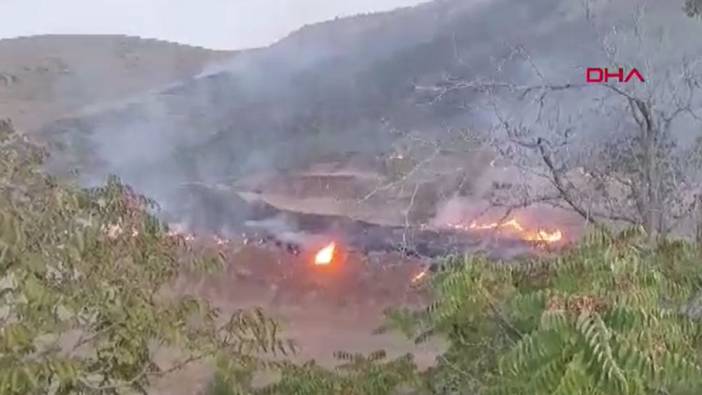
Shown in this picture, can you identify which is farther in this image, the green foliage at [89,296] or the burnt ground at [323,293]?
the burnt ground at [323,293]

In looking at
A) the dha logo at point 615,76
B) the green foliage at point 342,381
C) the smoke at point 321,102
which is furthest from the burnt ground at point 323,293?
the green foliage at point 342,381

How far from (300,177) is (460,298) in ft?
68.9

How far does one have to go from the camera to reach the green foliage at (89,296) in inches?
135

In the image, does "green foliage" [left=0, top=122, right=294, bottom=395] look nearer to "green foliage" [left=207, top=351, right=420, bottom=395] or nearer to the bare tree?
"green foliage" [left=207, top=351, right=420, bottom=395]

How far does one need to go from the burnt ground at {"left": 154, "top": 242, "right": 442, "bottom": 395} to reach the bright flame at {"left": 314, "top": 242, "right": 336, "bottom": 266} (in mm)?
119

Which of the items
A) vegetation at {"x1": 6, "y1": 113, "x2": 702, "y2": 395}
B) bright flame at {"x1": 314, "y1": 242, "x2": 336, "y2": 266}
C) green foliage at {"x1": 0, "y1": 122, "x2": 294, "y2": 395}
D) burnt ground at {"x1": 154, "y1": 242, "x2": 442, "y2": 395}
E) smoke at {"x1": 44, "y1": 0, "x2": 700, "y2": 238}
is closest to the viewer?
vegetation at {"x1": 6, "y1": 113, "x2": 702, "y2": 395}

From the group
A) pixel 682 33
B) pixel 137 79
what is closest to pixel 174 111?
pixel 137 79

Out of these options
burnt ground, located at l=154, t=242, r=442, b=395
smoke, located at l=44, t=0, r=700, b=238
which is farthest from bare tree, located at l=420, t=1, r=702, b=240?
smoke, located at l=44, t=0, r=700, b=238

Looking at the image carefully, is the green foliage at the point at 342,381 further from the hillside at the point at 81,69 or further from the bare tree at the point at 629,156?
the hillside at the point at 81,69

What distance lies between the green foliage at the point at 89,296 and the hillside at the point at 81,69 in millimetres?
31258

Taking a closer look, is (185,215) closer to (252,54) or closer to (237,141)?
(237,141)

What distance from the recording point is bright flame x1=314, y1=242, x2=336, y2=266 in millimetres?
16016

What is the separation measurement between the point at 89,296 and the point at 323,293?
1093cm

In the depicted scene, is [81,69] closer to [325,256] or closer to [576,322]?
[325,256]
